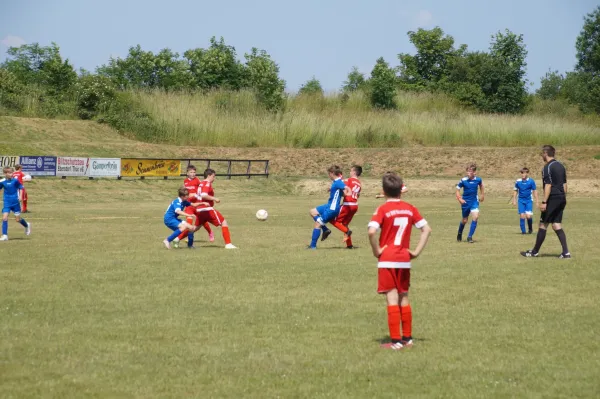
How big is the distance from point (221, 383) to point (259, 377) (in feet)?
1.40

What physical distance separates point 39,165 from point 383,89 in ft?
130

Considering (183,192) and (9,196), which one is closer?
(183,192)

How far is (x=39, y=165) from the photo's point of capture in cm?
4966

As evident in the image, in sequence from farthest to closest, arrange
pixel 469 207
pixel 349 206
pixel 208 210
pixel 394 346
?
pixel 469 207, pixel 349 206, pixel 208 210, pixel 394 346

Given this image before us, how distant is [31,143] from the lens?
6119 centimetres

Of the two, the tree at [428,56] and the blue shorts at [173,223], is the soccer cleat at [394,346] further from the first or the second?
the tree at [428,56]

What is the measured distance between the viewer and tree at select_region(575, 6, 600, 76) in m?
100

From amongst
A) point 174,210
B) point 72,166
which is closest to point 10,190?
point 174,210

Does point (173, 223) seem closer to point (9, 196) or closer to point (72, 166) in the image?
point (9, 196)

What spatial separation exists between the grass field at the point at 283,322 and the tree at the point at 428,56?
86.6 m

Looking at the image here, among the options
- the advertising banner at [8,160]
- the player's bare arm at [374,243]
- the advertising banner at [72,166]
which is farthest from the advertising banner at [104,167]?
the player's bare arm at [374,243]

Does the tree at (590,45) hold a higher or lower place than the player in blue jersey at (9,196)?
higher

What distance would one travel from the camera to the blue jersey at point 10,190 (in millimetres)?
22406

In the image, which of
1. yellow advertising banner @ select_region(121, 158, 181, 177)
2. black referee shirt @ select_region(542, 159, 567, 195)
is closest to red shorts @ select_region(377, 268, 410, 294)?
black referee shirt @ select_region(542, 159, 567, 195)
